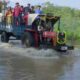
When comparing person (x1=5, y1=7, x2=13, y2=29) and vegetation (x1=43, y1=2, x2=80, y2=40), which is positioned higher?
person (x1=5, y1=7, x2=13, y2=29)

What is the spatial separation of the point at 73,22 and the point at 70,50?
943cm

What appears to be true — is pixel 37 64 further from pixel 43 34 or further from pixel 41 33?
pixel 41 33

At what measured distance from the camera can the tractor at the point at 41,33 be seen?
18812 mm

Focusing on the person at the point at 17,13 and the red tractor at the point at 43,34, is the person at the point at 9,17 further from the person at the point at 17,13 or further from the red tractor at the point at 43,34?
the red tractor at the point at 43,34

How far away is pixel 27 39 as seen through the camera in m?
20.0

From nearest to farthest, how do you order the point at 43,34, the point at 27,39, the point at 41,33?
1. the point at 43,34
2. the point at 41,33
3. the point at 27,39

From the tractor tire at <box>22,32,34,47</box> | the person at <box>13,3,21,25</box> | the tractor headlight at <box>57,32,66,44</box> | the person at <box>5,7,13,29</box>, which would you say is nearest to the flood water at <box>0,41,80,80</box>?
the tractor tire at <box>22,32,34,47</box>

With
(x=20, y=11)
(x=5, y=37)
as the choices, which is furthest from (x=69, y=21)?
(x=20, y=11)

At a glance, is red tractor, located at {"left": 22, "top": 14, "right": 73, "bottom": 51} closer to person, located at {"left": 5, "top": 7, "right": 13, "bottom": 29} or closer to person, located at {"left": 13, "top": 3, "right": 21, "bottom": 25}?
person, located at {"left": 13, "top": 3, "right": 21, "bottom": 25}

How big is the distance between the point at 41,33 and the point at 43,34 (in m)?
0.19

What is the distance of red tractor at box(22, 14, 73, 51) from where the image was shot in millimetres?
18812

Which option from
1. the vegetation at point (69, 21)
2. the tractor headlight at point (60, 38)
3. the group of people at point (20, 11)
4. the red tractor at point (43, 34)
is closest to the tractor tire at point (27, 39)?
the red tractor at point (43, 34)

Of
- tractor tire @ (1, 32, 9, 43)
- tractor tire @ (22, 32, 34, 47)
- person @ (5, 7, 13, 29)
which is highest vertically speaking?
person @ (5, 7, 13, 29)

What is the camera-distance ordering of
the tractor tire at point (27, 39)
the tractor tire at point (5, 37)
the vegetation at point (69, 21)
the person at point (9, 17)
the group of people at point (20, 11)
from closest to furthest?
the tractor tire at point (27, 39), the group of people at point (20, 11), the person at point (9, 17), the tractor tire at point (5, 37), the vegetation at point (69, 21)
